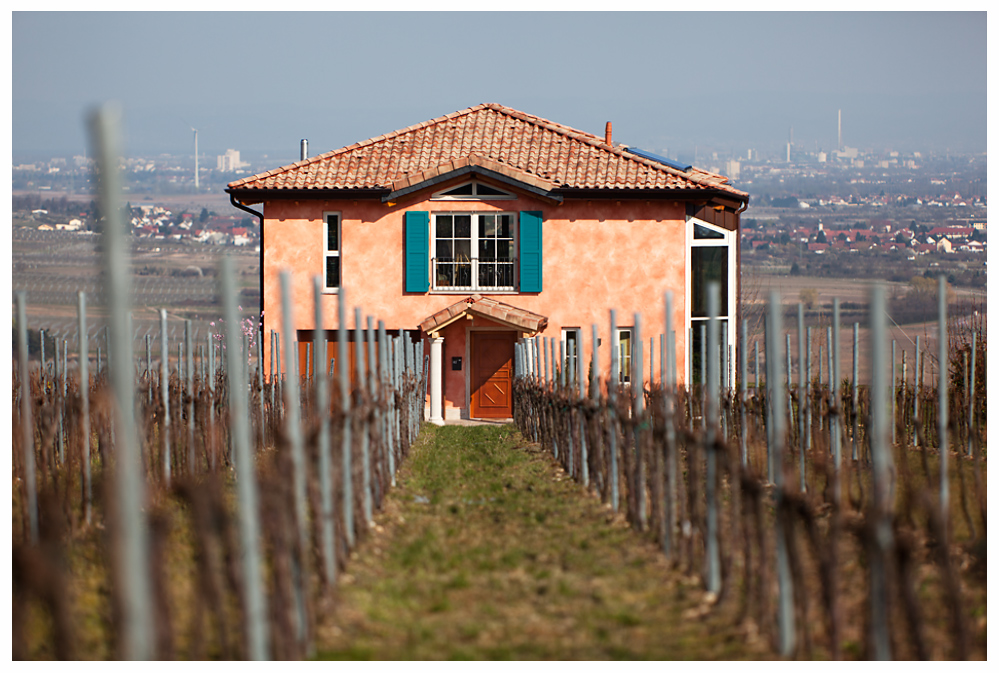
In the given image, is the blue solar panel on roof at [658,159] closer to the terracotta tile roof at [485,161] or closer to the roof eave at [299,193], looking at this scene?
the terracotta tile roof at [485,161]

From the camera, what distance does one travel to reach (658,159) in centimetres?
2181

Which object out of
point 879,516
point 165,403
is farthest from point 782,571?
point 165,403

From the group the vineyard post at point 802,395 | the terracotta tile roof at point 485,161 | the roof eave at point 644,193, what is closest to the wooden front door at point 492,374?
the roof eave at point 644,193

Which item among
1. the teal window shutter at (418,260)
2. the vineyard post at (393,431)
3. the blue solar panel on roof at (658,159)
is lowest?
the vineyard post at (393,431)

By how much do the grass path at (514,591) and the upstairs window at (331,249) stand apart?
10135 mm

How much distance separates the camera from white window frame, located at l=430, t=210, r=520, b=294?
1892 cm

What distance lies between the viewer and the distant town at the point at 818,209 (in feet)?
167

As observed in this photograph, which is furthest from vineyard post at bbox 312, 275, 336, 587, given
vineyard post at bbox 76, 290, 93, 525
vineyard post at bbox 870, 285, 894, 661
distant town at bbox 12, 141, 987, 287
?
distant town at bbox 12, 141, 987, 287

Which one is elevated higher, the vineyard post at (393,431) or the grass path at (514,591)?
the vineyard post at (393,431)

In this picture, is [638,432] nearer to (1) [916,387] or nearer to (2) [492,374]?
(1) [916,387]

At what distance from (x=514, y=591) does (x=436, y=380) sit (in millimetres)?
13126

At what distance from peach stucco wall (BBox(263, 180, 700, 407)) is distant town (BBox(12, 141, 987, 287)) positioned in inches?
711
